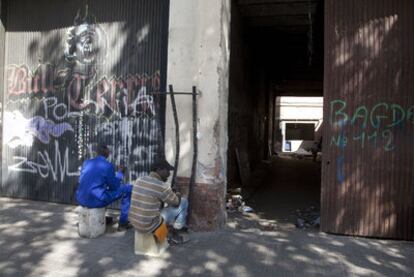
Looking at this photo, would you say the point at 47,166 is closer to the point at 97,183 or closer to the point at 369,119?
the point at 97,183

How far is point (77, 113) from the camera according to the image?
8234 mm

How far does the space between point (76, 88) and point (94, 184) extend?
2.83 meters

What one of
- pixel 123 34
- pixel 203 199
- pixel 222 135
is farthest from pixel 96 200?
pixel 123 34

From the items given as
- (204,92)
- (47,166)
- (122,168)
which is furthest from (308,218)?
(47,166)

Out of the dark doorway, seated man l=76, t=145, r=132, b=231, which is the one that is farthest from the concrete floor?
seated man l=76, t=145, r=132, b=231

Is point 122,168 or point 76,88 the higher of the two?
point 76,88

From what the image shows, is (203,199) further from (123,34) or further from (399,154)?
(123,34)

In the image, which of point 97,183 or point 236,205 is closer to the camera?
point 97,183

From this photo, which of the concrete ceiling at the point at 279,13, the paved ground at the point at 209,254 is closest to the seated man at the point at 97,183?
the paved ground at the point at 209,254

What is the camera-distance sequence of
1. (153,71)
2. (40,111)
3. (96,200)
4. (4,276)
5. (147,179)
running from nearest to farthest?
(4,276)
(147,179)
(96,200)
(153,71)
(40,111)

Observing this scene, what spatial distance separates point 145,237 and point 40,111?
4414mm

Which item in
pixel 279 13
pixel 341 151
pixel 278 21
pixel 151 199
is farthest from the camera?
pixel 278 21

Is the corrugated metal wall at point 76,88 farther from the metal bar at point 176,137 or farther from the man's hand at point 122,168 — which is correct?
the metal bar at point 176,137

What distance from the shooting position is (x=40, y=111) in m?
8.59
